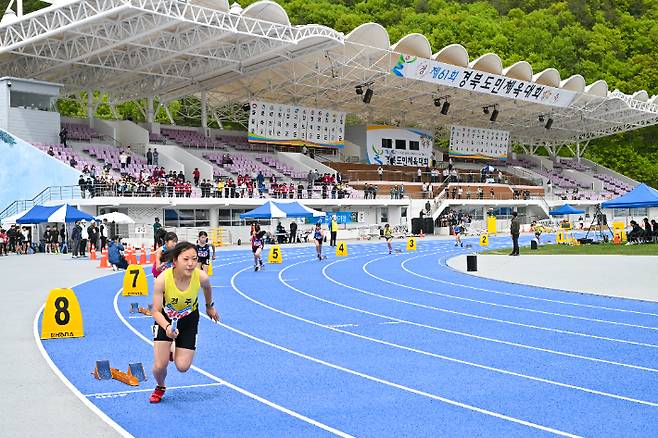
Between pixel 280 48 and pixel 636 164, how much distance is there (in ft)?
211

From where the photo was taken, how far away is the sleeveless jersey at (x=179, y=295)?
702 centimetres

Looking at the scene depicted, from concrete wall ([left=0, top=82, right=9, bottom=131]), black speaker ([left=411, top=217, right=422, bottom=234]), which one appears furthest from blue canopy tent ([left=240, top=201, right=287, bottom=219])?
black speaker ([left=411, top=217, right=422, bottom=234])

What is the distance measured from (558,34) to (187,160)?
7335 centimetres

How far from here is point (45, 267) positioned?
25.9 meters

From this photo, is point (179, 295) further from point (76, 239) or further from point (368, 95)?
point (368, 95)

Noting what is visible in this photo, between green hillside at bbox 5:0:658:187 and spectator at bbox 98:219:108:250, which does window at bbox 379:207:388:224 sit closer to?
spectator at bbox 98:219:108:250

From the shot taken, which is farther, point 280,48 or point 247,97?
point 247,97

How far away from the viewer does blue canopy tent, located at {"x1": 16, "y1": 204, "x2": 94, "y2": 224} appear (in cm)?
3244

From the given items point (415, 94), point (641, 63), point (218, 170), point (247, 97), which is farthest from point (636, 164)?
point (218, 170)

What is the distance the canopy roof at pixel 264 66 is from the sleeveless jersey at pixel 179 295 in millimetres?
30013

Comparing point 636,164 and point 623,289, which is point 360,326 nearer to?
point 623,289

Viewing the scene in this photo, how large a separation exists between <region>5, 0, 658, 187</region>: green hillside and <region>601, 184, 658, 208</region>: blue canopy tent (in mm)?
52341

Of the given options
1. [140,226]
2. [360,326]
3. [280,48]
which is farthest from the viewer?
[280,48]

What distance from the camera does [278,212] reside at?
38094 mm
